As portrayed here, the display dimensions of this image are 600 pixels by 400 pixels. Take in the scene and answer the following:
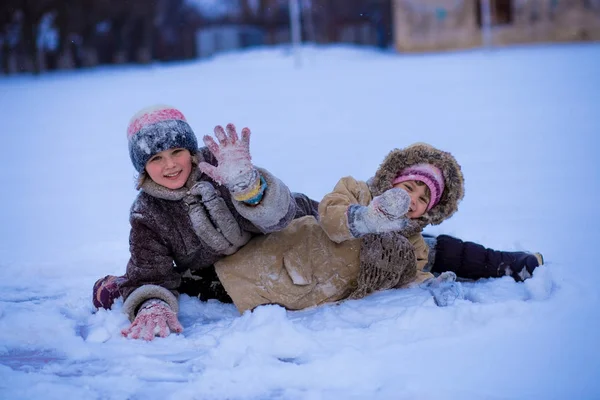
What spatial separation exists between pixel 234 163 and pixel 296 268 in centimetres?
51

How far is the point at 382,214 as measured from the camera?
2.22 metres

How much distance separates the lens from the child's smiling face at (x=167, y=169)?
2.49 meters

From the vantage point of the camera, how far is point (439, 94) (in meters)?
8.82

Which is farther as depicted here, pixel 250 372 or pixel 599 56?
pixel 599 56

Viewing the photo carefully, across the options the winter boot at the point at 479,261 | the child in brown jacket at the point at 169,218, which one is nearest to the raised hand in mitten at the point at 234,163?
the child in brown jacket at the point at 169,218

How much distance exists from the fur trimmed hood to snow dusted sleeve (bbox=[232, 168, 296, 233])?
0.45 metres

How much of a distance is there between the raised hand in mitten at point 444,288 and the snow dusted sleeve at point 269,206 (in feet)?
2.13

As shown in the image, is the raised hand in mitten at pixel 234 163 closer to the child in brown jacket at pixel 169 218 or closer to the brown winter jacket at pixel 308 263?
the child in brown jacket at pixel 169 218

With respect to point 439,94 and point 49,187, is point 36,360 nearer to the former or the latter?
point 49,187

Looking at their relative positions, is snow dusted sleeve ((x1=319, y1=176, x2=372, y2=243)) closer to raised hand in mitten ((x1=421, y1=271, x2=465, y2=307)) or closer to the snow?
the snow

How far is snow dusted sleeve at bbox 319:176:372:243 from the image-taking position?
2.35m

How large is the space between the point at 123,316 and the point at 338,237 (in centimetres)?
85

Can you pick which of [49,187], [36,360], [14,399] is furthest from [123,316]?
[49,187]

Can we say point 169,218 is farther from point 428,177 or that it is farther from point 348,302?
point 428,177
